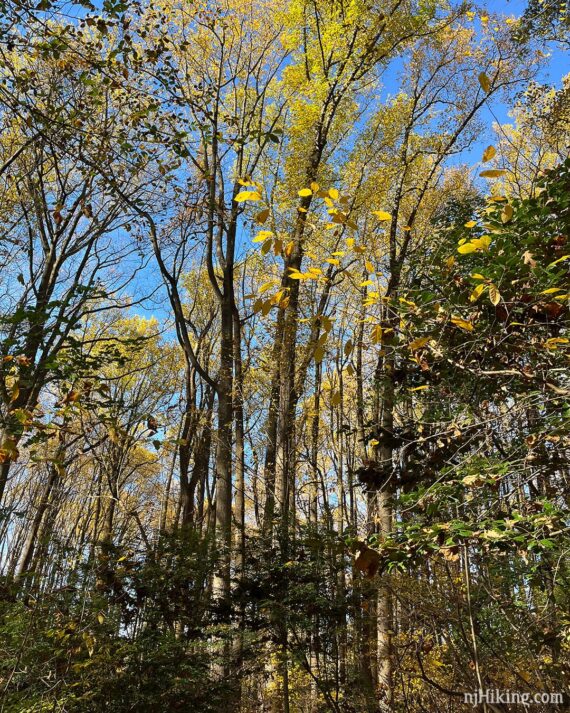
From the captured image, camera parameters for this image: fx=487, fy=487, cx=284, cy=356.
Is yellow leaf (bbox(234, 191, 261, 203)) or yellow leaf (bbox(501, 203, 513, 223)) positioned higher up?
yellow leaf (bbox(501, 203, 513, 223))

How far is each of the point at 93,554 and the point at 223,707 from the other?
194 centimetres

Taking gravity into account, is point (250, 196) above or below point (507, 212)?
below

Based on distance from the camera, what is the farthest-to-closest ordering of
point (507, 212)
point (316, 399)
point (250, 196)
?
point (316, 399) < point (507, 212) < point (250, 196)

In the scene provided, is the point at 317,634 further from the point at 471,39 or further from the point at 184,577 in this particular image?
the point at 471,39

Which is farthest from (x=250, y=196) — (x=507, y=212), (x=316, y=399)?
(x=316, y=399)

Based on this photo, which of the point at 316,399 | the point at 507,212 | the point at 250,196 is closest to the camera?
the point at 250,196

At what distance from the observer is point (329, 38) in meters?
7.98

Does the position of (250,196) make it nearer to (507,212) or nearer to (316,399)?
(507,212)

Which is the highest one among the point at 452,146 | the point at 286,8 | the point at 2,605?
the point at 286,8

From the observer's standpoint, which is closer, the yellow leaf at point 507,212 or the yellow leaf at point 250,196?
the yellow leaf at point 250,196

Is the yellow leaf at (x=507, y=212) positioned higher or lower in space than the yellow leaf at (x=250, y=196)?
higher

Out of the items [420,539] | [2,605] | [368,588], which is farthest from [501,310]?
[2,605]

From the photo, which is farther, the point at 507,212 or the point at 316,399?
the point at 316,399

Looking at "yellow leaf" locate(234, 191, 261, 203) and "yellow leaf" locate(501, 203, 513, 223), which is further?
"yellow leaf" locate(501, 203, 513, 223)
